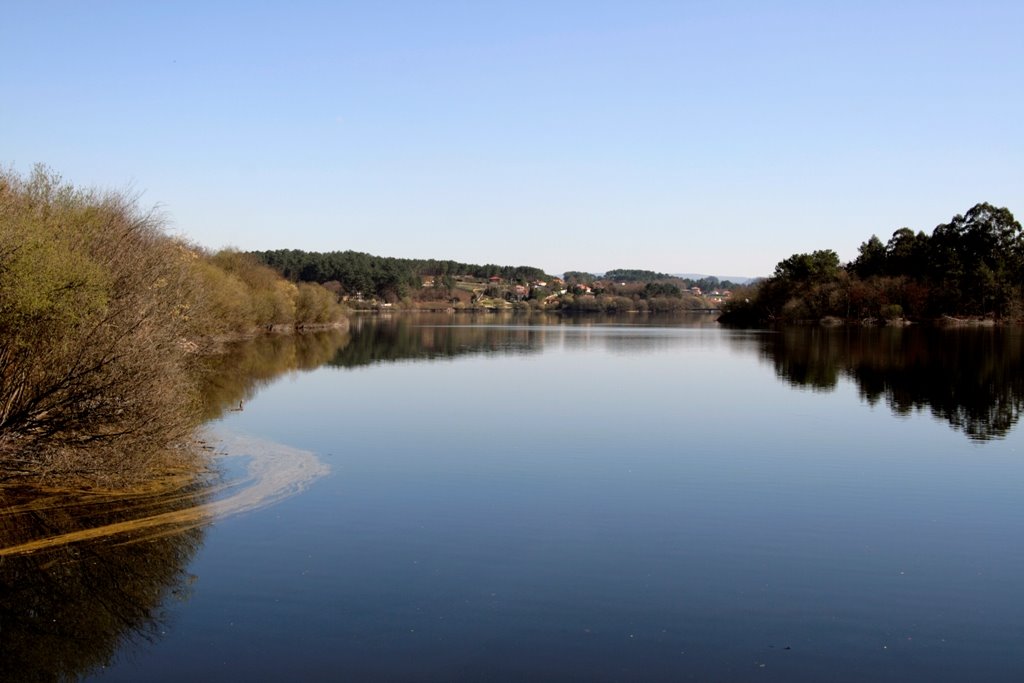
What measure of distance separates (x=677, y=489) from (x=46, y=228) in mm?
11882

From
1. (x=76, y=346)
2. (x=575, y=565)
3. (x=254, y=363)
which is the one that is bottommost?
(x=575, y=565)

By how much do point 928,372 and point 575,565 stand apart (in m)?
35.9

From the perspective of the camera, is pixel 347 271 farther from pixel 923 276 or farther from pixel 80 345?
pixel 80 345

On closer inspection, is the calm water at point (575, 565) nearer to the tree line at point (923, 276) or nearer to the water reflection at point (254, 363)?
the water reflection at point (254, 363)

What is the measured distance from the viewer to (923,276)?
338 ft

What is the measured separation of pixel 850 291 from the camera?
105 m

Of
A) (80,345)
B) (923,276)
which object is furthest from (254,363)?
(923,276)

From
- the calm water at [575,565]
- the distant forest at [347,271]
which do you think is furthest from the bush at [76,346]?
the distant forest at [347,271]

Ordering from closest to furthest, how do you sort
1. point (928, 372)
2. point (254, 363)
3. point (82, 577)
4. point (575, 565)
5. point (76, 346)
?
point (82, 577) < point (575, 565) < point (76, 346) < point (928, 372) < point (254, 363)

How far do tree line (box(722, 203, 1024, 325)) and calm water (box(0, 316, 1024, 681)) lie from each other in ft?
265

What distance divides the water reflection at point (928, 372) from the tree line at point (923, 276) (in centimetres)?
2584

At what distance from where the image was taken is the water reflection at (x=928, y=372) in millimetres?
28703

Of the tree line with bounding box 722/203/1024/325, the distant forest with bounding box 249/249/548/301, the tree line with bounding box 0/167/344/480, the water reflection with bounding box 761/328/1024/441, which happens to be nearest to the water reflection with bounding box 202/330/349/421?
the tree line with bounding box 0/167/344/480

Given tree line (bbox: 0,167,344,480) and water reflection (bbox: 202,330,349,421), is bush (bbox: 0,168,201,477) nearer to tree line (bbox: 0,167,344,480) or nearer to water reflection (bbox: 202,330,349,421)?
tree line (bbox: 0,167,344,480)
